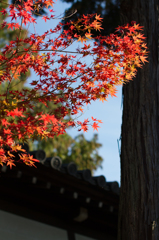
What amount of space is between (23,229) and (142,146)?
8.77 ft

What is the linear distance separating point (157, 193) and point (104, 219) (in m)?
3.17

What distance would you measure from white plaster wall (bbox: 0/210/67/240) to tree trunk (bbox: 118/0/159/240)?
219cm

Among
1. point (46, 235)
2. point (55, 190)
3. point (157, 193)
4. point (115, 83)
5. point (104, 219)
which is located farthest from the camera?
point (104, 219)

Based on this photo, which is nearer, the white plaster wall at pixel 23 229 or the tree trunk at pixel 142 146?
the tree trunk at pixel 142 146

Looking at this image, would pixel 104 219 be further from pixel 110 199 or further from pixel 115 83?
pixel 115 83

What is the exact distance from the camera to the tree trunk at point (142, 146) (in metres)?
2.42

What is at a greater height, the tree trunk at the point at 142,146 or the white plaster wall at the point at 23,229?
the tree trunk at the point at 142,146

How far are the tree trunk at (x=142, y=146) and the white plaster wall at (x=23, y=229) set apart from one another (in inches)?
86.2

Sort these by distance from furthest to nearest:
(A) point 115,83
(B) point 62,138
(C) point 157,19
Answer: (B) point 62,138, (C) point 157,19, (A) point 115,83

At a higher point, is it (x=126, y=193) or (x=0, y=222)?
(x=126, y=193)

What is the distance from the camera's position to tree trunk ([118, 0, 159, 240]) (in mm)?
2416

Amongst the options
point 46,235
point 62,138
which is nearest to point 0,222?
point 46,235

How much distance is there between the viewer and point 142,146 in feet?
8.58

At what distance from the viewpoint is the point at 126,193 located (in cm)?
257
